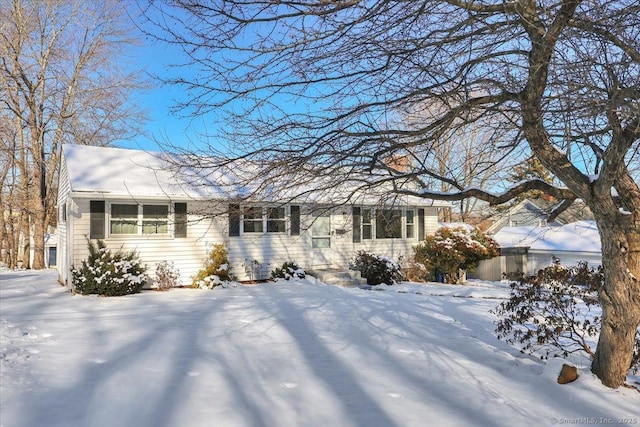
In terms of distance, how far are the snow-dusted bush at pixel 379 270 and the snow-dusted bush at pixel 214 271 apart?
4.39 metres

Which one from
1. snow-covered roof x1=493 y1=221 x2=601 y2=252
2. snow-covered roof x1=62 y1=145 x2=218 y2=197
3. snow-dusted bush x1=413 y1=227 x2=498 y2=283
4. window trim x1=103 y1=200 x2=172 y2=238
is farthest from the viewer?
snow-covered roof x1=493 y1=221 x2=601 y2=252

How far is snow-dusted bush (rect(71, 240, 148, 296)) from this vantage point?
1030cm

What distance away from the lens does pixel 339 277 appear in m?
13.0

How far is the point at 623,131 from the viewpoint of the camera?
3865 mm

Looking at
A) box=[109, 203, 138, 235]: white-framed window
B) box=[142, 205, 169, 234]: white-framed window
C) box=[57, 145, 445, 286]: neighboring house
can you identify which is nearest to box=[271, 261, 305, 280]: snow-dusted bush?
box=[57, 145, 445, 286]: neighboring house

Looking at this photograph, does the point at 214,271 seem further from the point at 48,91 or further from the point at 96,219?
the point at 48,91

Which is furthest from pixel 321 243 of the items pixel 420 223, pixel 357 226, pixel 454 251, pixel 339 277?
pixel 454 251

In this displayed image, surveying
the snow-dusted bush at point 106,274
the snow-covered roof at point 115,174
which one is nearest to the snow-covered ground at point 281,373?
the snow-dusted bush at point 106,274

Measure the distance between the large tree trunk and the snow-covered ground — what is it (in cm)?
31

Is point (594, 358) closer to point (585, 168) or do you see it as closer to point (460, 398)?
point (460, 398)

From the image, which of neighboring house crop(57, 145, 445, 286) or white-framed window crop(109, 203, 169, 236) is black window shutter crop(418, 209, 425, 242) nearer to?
neighboring house crop(57, 145, 445, 286)

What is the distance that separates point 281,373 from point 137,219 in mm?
8489

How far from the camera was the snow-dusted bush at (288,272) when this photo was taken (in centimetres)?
1309

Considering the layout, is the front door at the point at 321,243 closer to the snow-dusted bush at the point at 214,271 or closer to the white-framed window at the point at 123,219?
the snow-dusted bush at the point at 214,271
